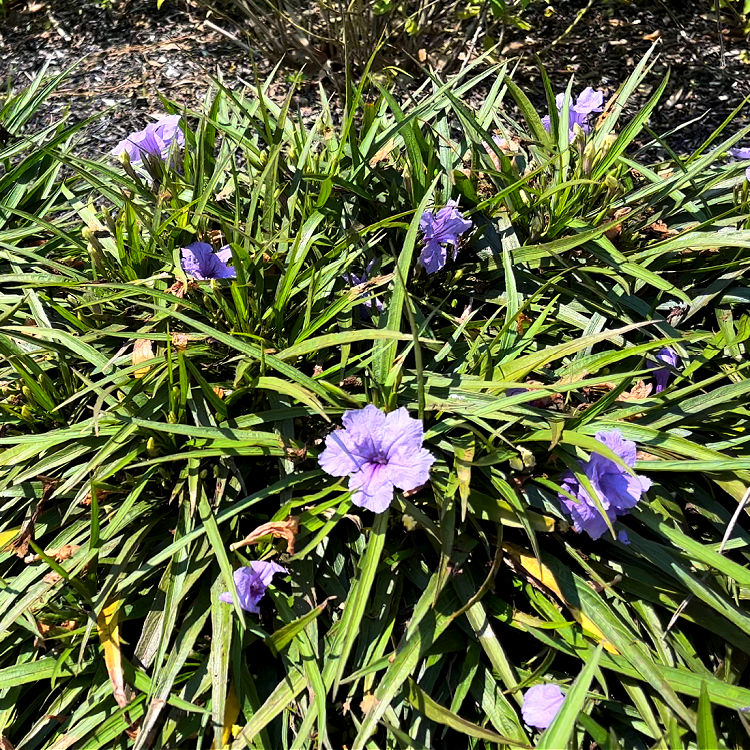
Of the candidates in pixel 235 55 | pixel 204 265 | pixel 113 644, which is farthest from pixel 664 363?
pixel 235 55

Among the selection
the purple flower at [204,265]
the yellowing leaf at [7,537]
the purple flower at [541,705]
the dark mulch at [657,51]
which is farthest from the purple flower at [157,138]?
the dark mulch at [657,51]

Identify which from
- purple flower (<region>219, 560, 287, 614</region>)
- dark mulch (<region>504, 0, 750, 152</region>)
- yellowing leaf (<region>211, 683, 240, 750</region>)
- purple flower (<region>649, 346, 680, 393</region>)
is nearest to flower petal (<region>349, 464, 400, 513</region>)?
purple flower (<region>219, 560, 287, 614</region>)

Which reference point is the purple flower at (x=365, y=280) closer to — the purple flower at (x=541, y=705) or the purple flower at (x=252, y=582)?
the purple flower at (x=252, y=582)

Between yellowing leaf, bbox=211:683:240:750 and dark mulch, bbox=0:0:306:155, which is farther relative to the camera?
dark mulch, bbox=0:0:306:155

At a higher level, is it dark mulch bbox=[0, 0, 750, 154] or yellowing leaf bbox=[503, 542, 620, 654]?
dark mulch bbox=[0, 0, 750, 154]

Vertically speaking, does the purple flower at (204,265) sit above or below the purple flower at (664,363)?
above

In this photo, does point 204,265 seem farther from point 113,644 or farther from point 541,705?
point 541,705

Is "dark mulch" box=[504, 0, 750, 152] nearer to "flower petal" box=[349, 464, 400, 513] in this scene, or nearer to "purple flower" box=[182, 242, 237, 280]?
"purple flower" box=[182, 242, 237, 280]
